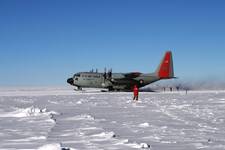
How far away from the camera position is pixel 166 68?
62.6 meters

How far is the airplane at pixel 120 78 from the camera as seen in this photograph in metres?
61.1

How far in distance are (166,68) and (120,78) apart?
296 inches

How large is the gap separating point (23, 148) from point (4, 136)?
257 cm

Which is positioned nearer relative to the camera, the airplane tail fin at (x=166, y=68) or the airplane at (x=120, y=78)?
the airplane at (x=120, y=78)

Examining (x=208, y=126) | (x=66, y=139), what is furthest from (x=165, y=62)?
(x=66, y=139)

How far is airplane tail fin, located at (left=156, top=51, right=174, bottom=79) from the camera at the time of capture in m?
62.2

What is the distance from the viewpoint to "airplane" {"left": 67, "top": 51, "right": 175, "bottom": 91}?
201 feet

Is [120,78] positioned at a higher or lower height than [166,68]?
lower

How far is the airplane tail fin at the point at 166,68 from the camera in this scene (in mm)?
62250

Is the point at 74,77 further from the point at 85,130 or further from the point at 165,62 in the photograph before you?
the point at 85,130

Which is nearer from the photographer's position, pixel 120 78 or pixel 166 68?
pixel 120 78

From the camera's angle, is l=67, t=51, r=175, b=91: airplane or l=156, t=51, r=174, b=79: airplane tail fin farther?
l=156, t=51, r=174, b=79: airplane tail fin

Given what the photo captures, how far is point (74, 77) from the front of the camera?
6184cm

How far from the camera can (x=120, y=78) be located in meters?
62.1
